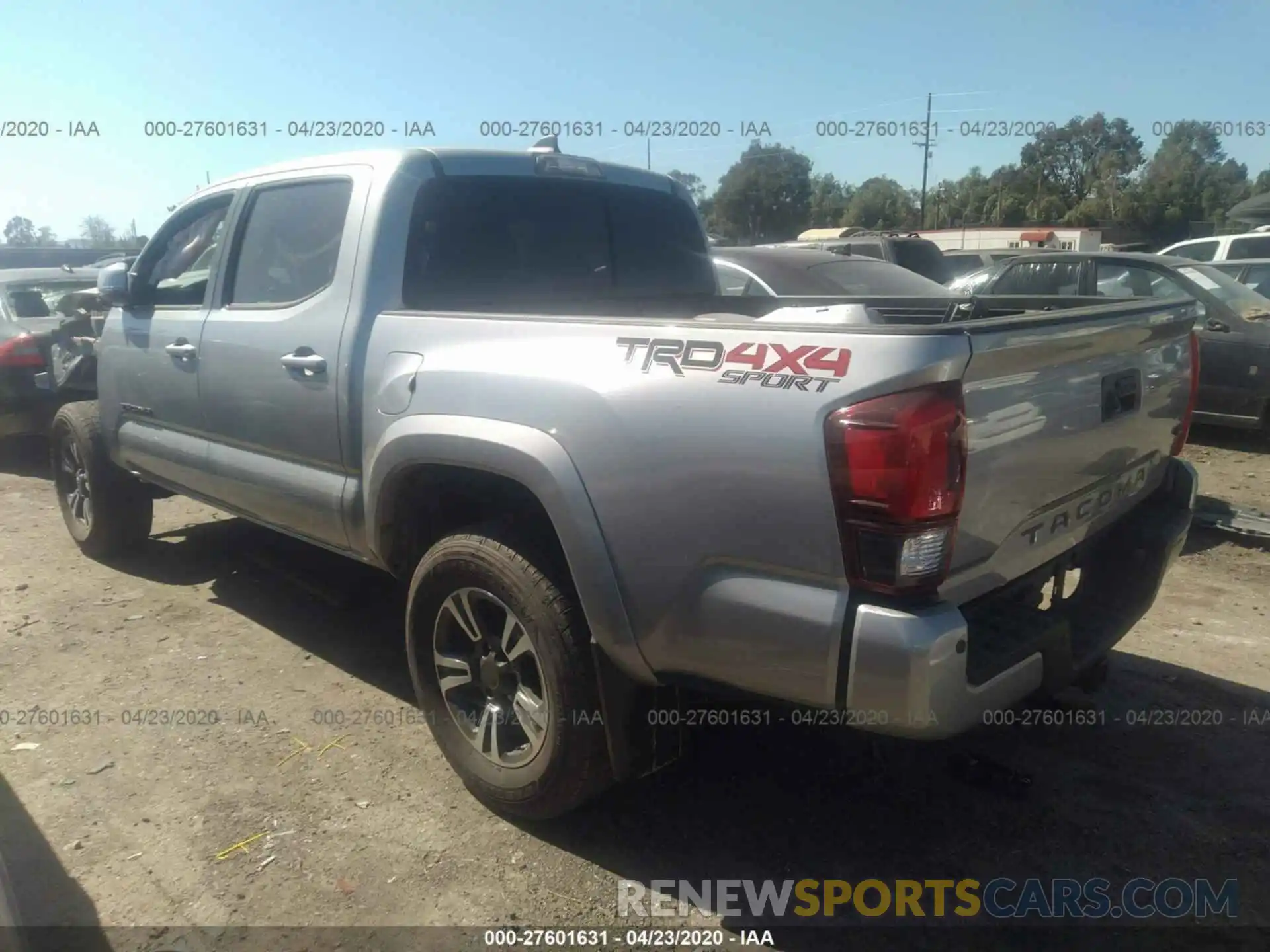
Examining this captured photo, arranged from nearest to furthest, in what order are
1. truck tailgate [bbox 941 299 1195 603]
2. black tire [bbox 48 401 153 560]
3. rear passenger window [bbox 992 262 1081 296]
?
truck tailgate [bbox 941 299 1195 603] → black tire [bbox 48 401 153 560] → rear passenger window [bbox 992 262 1081 296]

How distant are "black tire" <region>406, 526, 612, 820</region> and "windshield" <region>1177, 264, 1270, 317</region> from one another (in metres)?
7.75

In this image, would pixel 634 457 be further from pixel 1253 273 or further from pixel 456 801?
pixel 1253 273

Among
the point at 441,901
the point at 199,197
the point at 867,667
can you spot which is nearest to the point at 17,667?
the point at 199,197

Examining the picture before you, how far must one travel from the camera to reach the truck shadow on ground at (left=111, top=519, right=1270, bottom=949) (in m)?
2.83

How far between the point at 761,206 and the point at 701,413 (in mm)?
34760

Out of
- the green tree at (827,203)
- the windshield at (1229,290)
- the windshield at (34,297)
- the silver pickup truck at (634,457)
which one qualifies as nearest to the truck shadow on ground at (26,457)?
the windshield at (34,297)

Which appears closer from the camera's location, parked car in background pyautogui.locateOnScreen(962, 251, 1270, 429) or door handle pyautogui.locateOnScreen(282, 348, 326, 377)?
door handle pyautogui.locateOnScreen(282, 348, 326, 377)

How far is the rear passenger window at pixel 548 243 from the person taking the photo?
11.3 feet

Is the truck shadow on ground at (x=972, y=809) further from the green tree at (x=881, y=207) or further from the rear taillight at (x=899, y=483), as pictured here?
the green tree at (x=881, y=207)

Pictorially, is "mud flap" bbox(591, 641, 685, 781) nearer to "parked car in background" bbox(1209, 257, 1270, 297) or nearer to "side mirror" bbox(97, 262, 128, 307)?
"side mirror" bbox(97, 262, 128, 307)

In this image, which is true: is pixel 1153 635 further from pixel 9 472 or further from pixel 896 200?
pixel 896 200

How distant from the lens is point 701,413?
91.4 inches

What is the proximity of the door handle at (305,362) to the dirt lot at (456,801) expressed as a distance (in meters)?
1.34

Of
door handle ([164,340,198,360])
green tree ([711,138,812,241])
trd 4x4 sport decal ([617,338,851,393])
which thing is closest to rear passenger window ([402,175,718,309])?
trd 4x4 sport decal ([617,338,851,393])
